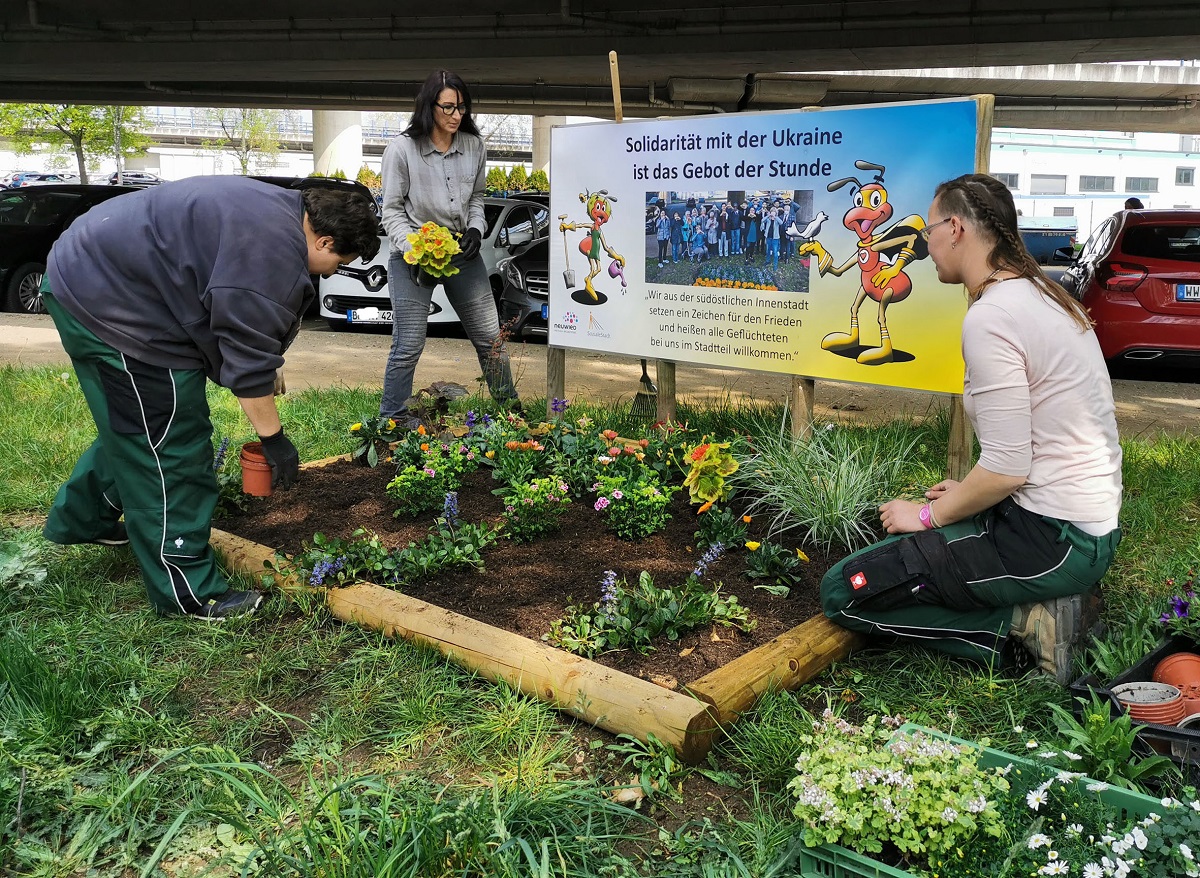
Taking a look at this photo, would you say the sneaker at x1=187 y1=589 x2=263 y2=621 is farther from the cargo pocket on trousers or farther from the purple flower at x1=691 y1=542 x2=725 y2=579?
the purple flower at x1=691 y1=542 x2=725 y2=579

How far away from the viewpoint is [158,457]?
3.73 metres

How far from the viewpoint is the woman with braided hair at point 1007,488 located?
3.06 metres

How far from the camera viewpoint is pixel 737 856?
7.95ft

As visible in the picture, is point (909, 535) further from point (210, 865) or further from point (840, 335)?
point (210, 865)

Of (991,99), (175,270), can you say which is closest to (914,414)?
(991,99)

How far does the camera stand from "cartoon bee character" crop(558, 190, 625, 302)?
225 inches

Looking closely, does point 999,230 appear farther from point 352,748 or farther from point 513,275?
point 513,275

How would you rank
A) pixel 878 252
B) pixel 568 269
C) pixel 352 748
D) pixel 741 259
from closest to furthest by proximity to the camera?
pixel 352 748, pixel 878 252, pixel 741 259, pixel 568 269

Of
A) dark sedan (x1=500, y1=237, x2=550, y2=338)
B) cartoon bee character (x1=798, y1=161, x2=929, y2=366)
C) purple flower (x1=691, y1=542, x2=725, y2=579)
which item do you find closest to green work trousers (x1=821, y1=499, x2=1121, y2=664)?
purple flower (x1=691, y1=542, x2=725, y2=579)

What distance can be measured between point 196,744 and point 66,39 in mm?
23022

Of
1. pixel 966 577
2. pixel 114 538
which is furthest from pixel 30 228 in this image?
pixel 966 577

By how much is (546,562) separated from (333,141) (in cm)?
4091

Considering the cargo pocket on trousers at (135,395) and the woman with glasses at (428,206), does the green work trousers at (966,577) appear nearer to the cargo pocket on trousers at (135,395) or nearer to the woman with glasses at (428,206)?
the cargo pocket on trousers at (135,395)

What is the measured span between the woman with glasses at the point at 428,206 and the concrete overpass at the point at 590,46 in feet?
45.1
